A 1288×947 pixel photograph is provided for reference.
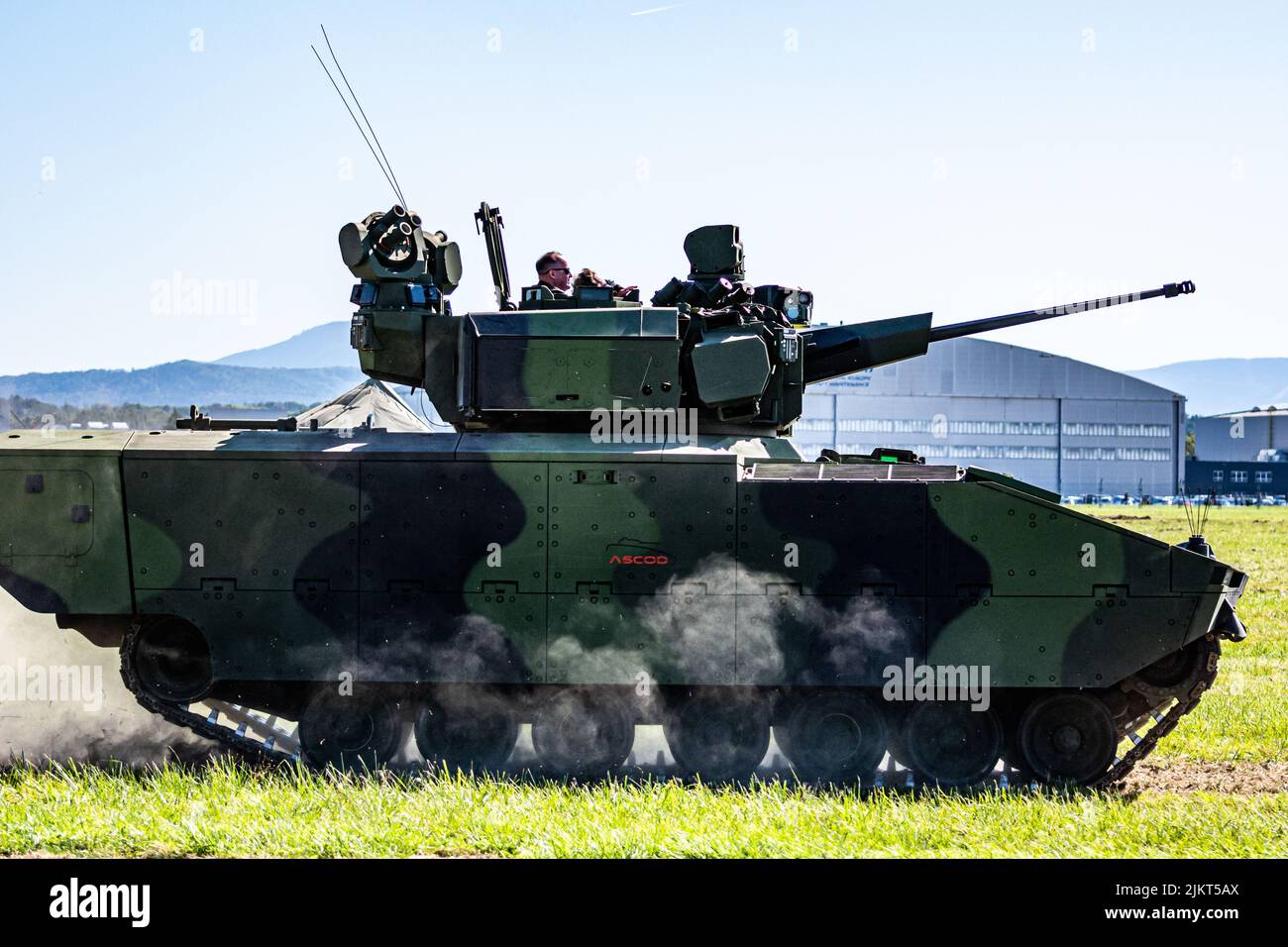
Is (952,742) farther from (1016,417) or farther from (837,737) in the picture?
(1016,417)

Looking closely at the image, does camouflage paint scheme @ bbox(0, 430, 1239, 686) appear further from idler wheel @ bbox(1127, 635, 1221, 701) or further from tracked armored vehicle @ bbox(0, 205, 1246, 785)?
idler wheel @ bbox(1127, 635, 1221, 701)

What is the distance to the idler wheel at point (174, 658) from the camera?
12219 millimetres

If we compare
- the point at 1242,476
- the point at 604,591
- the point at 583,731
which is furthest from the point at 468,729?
the point at 1242,476

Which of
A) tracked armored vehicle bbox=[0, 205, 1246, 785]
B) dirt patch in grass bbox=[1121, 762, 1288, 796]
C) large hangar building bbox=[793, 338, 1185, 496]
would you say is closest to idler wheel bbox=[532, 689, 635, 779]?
tracked armored vehicle bbox=[0, 205, 1246, 785]

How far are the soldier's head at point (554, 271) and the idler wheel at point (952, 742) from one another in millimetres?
5036

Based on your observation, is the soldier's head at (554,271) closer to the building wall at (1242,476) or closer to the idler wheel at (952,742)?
the idler wheel at (952,742)

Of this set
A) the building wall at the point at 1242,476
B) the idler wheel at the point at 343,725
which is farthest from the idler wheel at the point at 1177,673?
the building wall at the point at 1242,476

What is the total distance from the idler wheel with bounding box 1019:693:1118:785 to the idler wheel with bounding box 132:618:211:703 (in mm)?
6971

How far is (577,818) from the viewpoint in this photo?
10102 millimetres

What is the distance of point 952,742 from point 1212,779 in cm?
251

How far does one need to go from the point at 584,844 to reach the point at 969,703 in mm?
4169

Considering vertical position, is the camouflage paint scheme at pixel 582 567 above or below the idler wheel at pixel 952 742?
above
